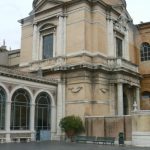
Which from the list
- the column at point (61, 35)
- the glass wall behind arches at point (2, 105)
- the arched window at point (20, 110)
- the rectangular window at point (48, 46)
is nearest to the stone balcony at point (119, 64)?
the column at point (61, 35)

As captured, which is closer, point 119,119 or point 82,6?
point 119,119

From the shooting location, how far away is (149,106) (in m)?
39.7

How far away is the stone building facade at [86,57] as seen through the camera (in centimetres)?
Result: 3306

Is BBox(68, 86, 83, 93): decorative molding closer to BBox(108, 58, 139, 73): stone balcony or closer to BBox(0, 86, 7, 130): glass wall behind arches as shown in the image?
BBox(108, 58, 139, 73): stone balcony

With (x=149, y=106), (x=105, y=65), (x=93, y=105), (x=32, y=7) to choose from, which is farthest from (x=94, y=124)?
(x=32, y=7)

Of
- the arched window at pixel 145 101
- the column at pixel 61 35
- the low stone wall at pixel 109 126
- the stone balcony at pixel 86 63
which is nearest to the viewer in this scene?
the low stone wall at pixel 109 126

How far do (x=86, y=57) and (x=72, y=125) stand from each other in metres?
6.85

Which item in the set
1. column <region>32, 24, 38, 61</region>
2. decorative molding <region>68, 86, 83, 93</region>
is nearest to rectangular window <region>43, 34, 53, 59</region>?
column <region>32, 24, 38, 61</region>

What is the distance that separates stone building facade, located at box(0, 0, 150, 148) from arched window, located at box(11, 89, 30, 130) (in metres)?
3.75

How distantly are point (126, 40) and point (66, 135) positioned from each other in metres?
13.9

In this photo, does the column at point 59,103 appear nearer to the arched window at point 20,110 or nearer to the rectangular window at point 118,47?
the arched window at point 20,110

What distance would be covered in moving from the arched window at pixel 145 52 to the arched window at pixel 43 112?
14.2 meters

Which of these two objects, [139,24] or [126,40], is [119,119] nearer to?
[126,40]

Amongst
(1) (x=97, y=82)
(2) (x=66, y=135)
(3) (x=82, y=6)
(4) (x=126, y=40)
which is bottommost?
(2) (x=66, y=135)
